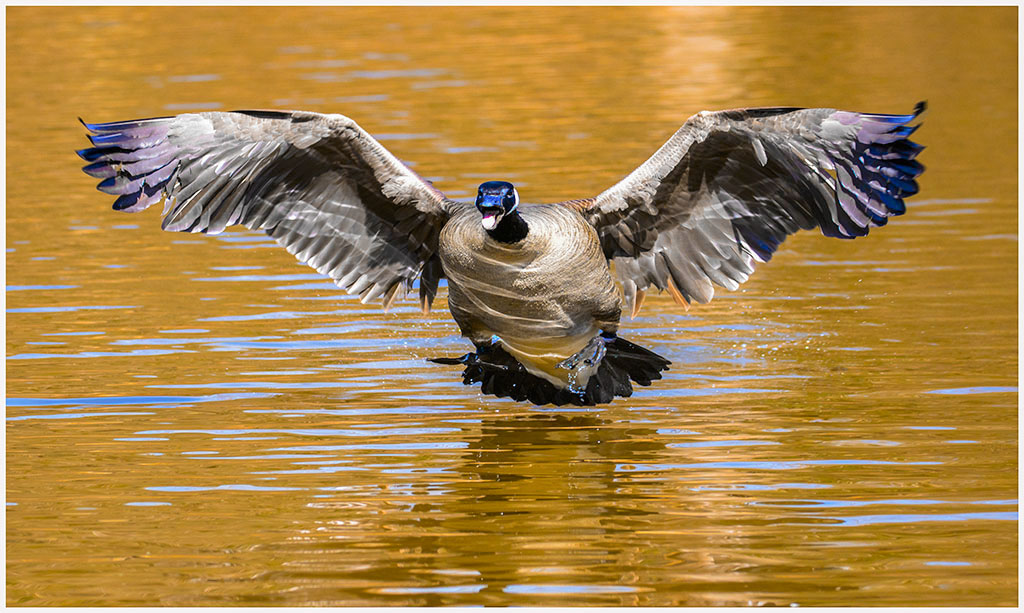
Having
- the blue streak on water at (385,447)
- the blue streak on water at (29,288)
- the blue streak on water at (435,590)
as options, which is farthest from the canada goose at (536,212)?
the blue streak on water at (29,288)

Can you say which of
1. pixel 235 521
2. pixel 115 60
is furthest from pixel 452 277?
pixel 115 60

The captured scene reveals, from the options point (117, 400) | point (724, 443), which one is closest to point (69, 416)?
point (117, 400)

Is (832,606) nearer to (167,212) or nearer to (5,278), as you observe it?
(167,212)

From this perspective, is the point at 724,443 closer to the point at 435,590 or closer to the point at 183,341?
the point at 435,590

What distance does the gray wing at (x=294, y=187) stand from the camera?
893 centimetres

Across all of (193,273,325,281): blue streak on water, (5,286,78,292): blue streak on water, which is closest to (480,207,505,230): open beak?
(193,273,325,281): blue streak on water

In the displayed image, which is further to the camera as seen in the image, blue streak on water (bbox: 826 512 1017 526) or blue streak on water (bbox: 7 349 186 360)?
blue streak on water (bbox: 7 349 186 360)

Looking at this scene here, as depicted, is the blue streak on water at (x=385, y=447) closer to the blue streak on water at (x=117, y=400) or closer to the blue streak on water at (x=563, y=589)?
the blue streak on water at (x=117, y=400)

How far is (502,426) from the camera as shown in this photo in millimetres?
9500

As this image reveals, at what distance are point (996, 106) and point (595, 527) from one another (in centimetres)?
1329

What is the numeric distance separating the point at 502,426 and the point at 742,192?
84.4 inches

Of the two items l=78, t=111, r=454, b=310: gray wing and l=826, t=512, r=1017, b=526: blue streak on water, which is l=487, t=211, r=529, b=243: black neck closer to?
l=78, t=111, r=454, b=310: gray wing

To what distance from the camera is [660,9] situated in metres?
31.4

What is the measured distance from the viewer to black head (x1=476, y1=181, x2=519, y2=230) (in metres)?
8.49
